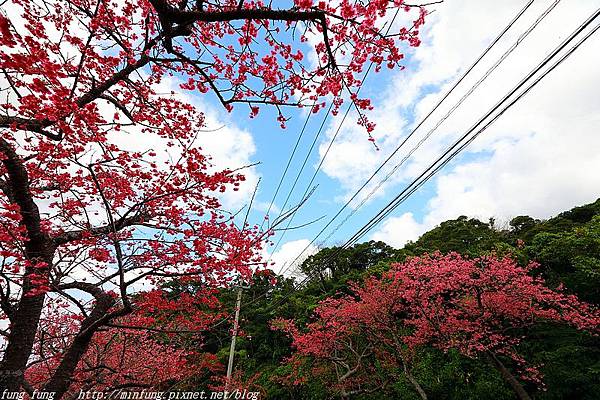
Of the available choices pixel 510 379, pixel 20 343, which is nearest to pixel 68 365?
pixel 20 343

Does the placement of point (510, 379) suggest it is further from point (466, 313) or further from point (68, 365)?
point (68, 365)

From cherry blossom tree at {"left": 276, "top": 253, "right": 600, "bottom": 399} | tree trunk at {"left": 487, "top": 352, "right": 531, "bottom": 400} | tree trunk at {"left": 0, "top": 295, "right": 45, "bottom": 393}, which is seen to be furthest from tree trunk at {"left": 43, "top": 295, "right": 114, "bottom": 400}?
tree trunk at {"left": 487, "top": 352, "right": 531, "bottom": 400}

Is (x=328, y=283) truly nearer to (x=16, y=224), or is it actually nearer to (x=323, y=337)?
(x=323, y=337)

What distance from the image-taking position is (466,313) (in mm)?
11422

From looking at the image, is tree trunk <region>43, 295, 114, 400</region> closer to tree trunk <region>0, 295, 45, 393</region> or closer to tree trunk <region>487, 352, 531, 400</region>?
tree trunk <region>0, 295, 45, 393</region>

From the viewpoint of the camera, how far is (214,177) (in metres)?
5.64

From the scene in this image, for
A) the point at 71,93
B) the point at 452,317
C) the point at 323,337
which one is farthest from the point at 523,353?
the point at 71,93

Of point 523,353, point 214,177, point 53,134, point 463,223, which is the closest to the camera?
point 53,134

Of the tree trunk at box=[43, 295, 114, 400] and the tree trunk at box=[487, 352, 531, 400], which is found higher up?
the tree trunk at box=[43, 295, 114, 400]

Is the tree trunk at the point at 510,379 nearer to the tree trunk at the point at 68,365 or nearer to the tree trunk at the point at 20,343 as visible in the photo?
the tree trunk at the point at 68,365

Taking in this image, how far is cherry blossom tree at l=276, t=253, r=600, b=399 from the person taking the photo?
10336 millimetres

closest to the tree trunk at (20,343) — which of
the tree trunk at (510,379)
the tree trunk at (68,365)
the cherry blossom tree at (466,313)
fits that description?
the tree trunk at (68,365)

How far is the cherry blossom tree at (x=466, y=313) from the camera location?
10336mm

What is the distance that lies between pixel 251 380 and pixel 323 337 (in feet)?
22.8
